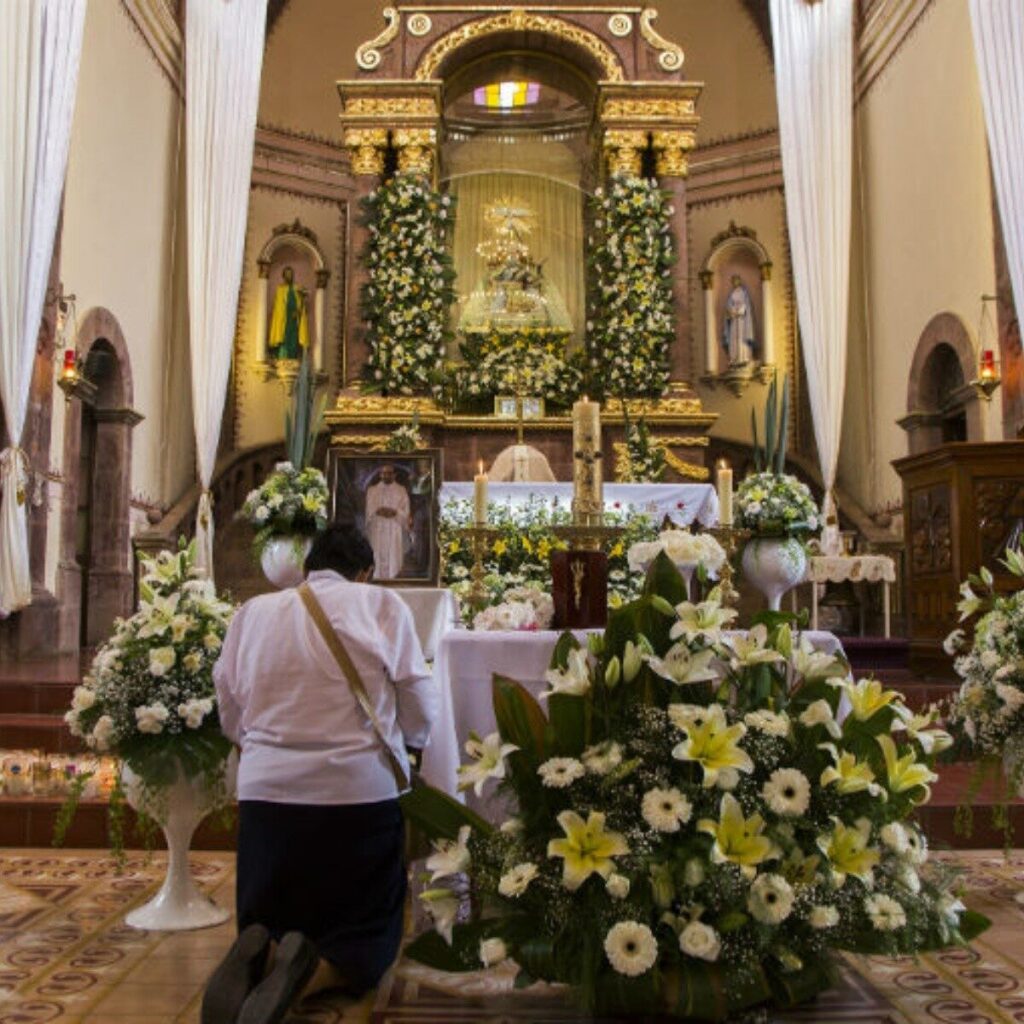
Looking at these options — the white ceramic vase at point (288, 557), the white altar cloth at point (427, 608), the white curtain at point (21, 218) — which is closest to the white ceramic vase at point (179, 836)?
the white altar cloth at point (427, 608)

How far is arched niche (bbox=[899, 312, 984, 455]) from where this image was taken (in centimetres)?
1146

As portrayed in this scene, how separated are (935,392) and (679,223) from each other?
3153 millimetres

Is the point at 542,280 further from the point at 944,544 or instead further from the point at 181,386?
the point at 944,544

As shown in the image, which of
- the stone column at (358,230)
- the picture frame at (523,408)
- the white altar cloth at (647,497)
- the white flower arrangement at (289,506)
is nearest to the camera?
the white flower arrangement at (289,506)

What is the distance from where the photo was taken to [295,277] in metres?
15.2

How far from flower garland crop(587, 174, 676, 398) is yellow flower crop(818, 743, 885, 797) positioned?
965 centimetres

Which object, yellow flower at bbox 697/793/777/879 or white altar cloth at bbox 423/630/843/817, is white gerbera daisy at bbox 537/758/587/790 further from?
white altar cloth at bbox 423/630/843/817

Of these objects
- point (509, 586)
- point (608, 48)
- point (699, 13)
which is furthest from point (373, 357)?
point (699, 13)

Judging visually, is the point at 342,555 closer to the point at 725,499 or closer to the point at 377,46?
the point at 725,499

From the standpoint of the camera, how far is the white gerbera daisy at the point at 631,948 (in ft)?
7.38

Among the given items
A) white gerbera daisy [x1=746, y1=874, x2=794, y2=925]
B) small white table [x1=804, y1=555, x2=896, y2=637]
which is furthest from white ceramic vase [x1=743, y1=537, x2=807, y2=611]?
white gerbera daisy [x1=746, y1=874, x2=794, y2=925]

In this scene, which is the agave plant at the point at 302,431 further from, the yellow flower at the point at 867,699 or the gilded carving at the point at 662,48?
the gilded carving at the point at 662,48

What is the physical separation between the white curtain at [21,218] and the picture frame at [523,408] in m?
4.78

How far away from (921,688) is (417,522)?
11.3 feet
